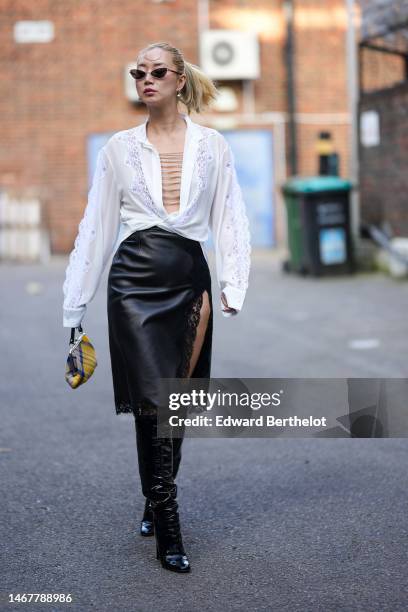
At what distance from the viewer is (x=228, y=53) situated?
21.0m

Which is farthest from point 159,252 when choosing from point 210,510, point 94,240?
point 210,510

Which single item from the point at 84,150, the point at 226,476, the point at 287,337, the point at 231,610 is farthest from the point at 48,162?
the point at 231,610

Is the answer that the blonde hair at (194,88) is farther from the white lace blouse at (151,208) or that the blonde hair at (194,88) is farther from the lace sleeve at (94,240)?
the lace sleeve at (94,240)

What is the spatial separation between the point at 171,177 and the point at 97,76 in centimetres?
1778

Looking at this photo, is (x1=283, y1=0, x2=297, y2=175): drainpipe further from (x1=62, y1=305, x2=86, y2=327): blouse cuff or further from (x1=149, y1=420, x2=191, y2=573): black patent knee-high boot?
(x1=149, y1=420, x2=191, y2=573): black patent knee-high boot

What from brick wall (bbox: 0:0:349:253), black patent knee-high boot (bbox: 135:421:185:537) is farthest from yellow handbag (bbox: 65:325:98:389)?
brick wall (bbox: 0:0:349:253)

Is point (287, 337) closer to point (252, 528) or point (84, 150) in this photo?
point (252, 528)

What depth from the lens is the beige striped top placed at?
159 inches

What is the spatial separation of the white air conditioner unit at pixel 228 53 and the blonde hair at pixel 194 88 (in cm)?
1702

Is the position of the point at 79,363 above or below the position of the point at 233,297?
below

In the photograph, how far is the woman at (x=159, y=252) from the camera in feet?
13.0

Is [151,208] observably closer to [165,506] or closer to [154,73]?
[154,73]

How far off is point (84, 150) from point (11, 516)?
56.7 feet

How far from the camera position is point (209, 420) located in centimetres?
426
